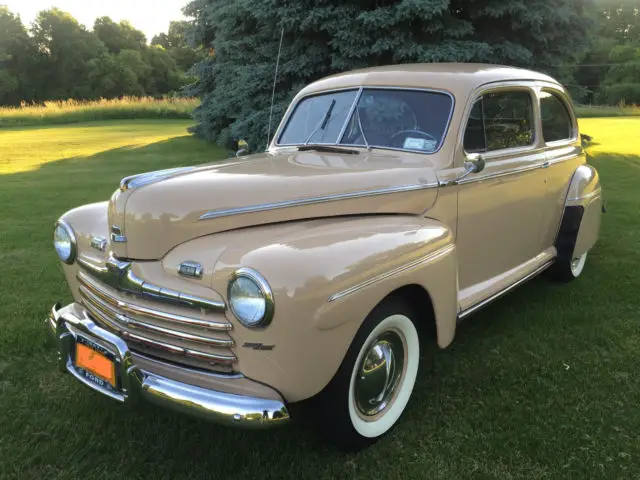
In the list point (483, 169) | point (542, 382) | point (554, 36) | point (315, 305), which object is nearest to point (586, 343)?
point (542, 382)

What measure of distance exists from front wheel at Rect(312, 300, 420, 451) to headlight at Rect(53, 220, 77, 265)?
1486 millimetres

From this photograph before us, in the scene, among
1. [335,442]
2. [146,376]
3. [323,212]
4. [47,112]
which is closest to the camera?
[146,376]

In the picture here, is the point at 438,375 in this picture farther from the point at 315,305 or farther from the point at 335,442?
the point at 315,305

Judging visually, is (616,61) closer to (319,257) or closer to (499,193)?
(499,193)

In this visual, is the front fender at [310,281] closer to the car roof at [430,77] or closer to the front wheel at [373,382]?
the front wheel at [373,382]

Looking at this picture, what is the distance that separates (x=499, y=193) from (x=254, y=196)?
162 cm

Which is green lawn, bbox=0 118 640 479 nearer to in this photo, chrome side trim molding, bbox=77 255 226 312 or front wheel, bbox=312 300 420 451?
front wheel, bbox=312 300 420 451

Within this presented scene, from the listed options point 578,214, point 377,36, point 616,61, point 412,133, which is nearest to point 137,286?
point 412,133

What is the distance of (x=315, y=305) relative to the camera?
190 cm

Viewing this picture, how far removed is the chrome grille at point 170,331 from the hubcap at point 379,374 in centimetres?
61

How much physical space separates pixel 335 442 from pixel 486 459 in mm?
664

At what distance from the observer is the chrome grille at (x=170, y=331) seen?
2006mm

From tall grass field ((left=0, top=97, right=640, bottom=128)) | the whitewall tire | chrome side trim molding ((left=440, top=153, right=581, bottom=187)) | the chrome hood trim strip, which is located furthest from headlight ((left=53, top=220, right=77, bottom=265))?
tall grass field ((left=0, top=97, right=640, bottom=128))

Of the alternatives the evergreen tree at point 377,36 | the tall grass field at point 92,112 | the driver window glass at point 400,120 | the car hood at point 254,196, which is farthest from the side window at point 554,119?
the tall grass field at point 92,112
